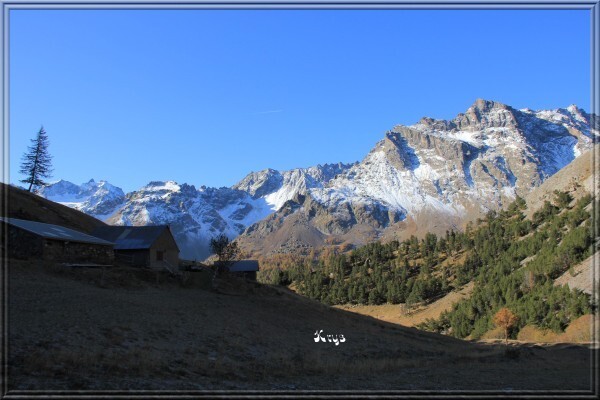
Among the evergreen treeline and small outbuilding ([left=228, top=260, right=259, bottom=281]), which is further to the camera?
small outbuilding ([left=228, top=260, right=259, bottom=281])

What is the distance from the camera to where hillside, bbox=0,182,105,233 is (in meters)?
57.9

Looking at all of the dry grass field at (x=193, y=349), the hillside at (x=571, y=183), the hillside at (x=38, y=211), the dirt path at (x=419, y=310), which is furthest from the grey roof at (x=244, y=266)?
the hillside at (x=571, y=183)

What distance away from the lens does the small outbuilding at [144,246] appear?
56.4 metres

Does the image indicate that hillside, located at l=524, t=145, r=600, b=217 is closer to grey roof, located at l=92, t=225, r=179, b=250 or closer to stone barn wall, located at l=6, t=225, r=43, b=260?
grey roof, located at l=92, t=225, r=179, b=250

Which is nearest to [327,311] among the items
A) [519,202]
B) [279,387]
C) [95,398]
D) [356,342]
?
[356,342]

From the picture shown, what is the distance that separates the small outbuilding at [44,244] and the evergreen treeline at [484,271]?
227 feet

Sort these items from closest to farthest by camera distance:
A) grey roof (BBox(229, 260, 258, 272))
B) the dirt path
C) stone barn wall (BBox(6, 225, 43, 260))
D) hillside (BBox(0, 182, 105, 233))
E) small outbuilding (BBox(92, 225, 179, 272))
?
1. stone barn wall (BBox(6, 225, 43, 260))
2. small outbuilding (BBox(92, 225, 179, 272))
3. hillside (BBox(0, 182, 105, 233))
4. grey roof (BBox(229, 260, 258, 272))
5. the dirt path

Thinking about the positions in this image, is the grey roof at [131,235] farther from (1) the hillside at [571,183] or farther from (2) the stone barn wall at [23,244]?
(1) the hillside at [571,183]

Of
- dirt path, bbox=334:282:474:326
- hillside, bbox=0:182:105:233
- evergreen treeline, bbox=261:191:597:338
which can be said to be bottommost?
dirt path, bbox=334:282:474:326

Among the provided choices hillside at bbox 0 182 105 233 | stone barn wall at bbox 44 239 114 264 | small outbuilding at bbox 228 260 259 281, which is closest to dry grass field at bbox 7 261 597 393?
stone barn wall at bbox 44 239 114 264

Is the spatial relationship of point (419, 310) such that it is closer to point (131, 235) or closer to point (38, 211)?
point (131, 235)

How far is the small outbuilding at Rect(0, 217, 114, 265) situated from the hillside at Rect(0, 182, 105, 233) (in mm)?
10323

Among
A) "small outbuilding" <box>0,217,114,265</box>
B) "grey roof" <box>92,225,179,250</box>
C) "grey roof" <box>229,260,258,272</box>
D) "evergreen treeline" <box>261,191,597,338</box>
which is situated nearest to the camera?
"small outbuilding" <box>0,217,114,265</box>

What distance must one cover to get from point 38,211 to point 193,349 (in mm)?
49584
